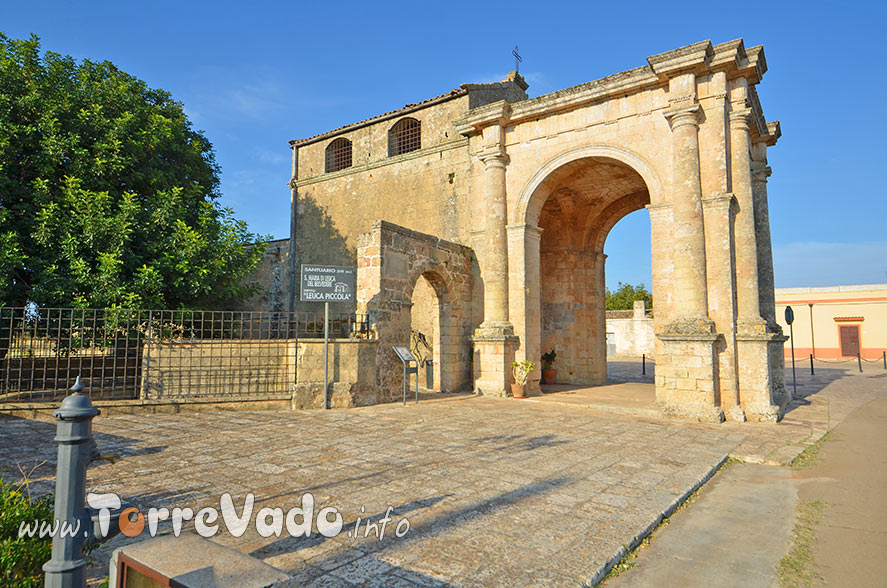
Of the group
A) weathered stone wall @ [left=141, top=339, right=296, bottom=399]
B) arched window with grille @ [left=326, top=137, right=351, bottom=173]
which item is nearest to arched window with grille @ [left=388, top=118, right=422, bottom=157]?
arched window with grille @ [left=326, top=137, right=351, bottom=173]

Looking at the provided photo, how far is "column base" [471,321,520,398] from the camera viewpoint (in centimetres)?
1102

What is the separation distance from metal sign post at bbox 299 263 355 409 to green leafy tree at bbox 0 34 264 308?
2.47 m

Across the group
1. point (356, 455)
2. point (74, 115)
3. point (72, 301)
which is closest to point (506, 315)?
point (356, 455)

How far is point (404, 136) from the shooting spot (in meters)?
15.0

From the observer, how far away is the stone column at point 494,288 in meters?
11.1

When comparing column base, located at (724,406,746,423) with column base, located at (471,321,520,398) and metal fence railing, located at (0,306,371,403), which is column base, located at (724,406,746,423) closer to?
column base, located at (471,321,520,398)

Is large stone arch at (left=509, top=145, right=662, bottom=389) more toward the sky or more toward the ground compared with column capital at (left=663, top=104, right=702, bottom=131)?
more toward the ground

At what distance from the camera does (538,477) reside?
457cm

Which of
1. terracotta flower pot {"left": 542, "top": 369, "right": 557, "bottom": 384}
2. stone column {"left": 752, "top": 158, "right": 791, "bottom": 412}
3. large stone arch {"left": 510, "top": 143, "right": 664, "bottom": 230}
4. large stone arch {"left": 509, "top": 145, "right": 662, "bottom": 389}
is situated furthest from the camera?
terracotta flower pot {"left": 542, "top": 369, "right": 557, "bottom": 384}

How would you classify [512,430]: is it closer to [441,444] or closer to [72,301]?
[441,444]

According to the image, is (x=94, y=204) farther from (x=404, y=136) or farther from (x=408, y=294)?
(x=404, y=136)

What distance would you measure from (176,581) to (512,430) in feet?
19.2

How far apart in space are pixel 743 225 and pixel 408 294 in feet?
22.2

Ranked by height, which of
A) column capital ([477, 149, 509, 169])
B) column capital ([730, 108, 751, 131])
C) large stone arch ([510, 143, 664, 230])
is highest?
column capital ([477, 149, 509, 169])
